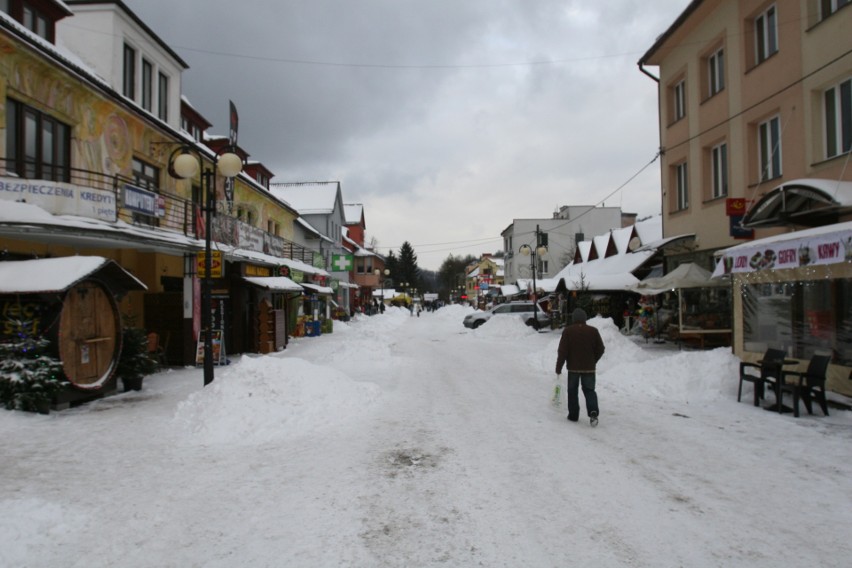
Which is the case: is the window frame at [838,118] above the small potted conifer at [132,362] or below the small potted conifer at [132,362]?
above

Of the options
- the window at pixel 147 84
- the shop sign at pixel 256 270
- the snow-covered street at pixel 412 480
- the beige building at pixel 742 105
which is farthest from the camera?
the shop sign at pixel 256 270

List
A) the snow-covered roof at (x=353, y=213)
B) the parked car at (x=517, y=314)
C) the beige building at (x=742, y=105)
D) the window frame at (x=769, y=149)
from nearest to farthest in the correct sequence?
the beige building at (x=742, y=105), the window frame at (x=769, y=149), the parked car at (x=517, y=314), the snow-covered roof at (x=353, y=213)

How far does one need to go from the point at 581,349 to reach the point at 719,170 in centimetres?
1134

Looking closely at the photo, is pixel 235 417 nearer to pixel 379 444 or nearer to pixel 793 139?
pixel 379 444

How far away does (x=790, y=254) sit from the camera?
29.9ft

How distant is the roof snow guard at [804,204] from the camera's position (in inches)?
374

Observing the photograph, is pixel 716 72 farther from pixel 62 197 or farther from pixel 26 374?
pixel 26 374

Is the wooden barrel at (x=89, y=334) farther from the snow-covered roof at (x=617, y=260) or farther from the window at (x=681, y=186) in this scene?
the window at (x=681, y=186)

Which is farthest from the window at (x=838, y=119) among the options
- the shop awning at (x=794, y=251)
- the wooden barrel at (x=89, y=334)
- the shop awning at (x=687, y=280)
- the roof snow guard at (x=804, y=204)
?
the wooden barrel at (x=89, y=334)

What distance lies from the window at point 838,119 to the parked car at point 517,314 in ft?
55.1

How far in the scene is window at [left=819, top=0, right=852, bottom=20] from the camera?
36.6 ft

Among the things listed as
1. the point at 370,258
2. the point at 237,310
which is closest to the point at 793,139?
the point at 237,310

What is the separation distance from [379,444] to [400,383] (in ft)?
16.8

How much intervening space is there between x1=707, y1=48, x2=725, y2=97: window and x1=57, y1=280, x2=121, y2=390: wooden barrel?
1706 cm
